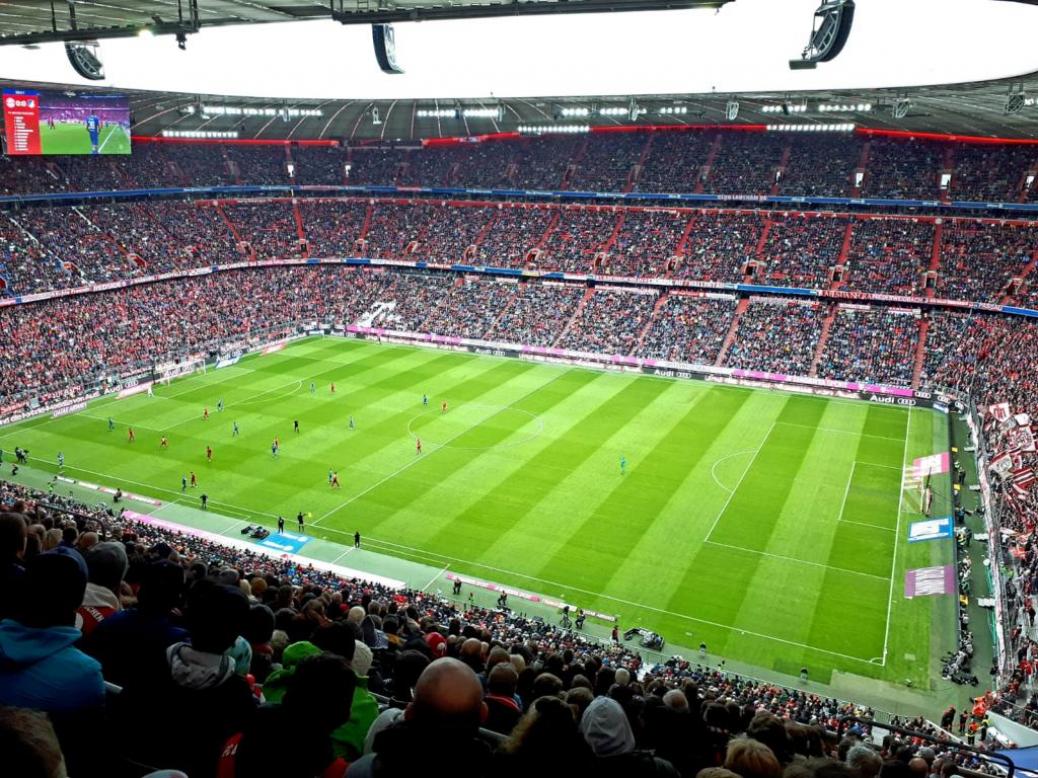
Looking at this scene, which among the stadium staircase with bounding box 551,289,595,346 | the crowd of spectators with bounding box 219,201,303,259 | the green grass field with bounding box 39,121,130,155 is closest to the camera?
the green grass field with bounding box 39,121,130,155

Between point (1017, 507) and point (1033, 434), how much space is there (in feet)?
19.9

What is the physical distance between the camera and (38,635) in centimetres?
423

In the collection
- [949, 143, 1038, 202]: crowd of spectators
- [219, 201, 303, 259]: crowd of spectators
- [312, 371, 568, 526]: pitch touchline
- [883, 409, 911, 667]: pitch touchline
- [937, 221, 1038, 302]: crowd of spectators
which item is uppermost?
[949, 143, 1038, 202]: crowd of spectators

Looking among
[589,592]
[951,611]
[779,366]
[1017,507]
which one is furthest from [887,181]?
[589,592]

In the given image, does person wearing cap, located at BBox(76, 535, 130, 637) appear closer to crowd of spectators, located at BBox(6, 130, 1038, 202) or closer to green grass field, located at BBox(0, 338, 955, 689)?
green grass field, located at BBox(0, 338, 955, 689)

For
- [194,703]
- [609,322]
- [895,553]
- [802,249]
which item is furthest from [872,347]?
[194,703]

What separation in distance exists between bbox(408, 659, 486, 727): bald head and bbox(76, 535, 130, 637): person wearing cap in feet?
12.4

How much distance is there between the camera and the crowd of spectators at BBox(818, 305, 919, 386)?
51000mm

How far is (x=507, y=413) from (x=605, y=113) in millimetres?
29036

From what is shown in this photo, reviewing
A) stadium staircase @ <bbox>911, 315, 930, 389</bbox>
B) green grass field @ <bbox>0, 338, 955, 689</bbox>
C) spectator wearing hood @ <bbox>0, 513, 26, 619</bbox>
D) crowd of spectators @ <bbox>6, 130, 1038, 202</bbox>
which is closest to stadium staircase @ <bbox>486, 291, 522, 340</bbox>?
green grass field @ <bbox>0, 338, 955, 689</bbox>

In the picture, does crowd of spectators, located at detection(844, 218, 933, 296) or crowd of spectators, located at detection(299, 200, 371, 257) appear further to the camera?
crowd of spectators, located at detection(299, 200, 371, 257)

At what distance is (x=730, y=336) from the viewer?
186 feet

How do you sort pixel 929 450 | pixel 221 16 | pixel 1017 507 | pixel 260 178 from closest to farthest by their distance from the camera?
pixel 221 16, pixel 1017 507, pixel 929 450, pixel 260 178

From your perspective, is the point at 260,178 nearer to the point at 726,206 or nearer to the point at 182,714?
the point at 726,206
